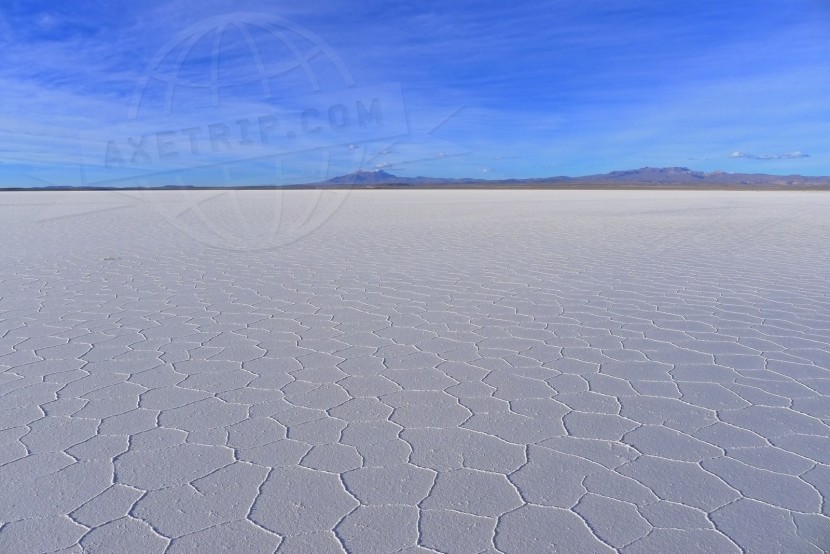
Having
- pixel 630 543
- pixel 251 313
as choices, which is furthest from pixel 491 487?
pixel 251 313

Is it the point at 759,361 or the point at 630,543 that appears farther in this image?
the point at 759,361

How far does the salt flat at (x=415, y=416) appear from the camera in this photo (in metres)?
1.40

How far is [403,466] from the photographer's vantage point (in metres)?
1.67

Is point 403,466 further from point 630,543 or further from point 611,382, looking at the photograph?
point 611,382

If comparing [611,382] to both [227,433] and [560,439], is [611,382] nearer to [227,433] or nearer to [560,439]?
[560,439]

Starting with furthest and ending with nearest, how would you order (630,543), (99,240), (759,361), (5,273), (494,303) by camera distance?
(99,240) < (5,273) < (494,303) < (759,361) < (630,543)

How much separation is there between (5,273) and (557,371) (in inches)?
174

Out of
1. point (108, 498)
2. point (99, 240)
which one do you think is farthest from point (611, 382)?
point (99, 240)

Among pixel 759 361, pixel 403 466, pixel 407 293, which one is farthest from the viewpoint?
pixel 407 293

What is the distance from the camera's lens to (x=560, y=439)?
1834 mm

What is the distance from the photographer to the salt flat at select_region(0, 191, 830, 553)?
1.40 meters

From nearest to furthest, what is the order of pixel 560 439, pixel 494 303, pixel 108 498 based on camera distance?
pixel 108 498 → pixel 560 439 → pixel 494 303

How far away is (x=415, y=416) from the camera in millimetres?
2002

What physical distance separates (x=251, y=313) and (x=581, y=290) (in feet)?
6.76
